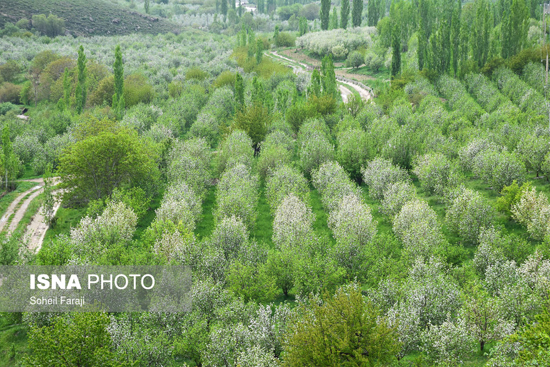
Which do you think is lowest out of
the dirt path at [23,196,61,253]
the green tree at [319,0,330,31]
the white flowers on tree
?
A: the dirt path at [23,196,61,253]

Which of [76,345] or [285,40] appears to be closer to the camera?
[76,345]

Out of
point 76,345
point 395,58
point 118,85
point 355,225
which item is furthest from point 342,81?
point 76,345

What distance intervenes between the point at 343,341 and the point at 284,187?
35.3m

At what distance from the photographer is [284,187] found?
59.0 metres

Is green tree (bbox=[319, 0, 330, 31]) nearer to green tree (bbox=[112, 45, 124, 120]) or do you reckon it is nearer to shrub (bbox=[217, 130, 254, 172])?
green tree (bbox=[112, 45, 124, 120])

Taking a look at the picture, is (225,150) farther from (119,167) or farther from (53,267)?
(53,267)

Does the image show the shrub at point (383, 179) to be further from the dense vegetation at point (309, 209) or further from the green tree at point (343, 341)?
the green tree at point (343, 341)

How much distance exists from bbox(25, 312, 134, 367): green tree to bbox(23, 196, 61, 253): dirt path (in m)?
28.7

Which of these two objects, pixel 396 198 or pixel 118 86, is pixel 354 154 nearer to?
pixel 396 198

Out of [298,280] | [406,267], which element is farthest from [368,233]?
[298,280]

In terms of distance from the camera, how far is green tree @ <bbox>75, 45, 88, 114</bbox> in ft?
338

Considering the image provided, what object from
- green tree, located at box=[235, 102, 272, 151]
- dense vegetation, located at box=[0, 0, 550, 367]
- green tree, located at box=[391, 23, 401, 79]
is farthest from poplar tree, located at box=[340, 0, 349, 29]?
green tree, located at box=[235, 102, 272, 151]

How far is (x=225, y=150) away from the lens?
238 feet

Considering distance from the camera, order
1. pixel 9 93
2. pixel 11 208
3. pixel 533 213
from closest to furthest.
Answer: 1. pixel 533 213
2. pixel 11 208
3. pixel 9 93
